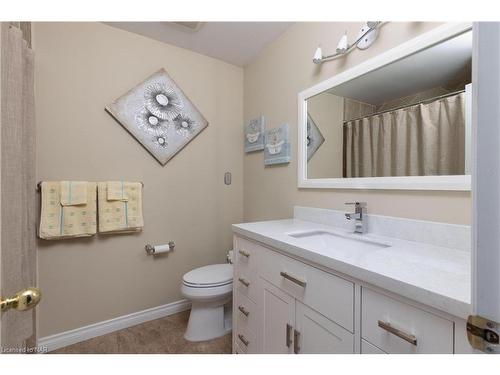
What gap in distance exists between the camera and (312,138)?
1658 mm

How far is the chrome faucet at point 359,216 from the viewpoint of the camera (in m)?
1.26

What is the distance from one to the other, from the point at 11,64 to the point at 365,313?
164 centimetres

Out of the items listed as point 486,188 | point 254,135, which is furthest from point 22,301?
point 254,135

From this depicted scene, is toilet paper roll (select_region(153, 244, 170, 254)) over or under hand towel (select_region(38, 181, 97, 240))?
under

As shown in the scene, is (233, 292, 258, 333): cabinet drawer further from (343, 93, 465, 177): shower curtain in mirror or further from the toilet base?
(343, 93, 465, 177): shower curtain in mirror

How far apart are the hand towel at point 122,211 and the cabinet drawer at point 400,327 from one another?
1.65 m

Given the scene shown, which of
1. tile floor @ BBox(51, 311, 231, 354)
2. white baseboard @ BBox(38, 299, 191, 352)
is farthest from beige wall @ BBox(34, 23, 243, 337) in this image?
tile floor @ BBox(51, 311, 231, 354)

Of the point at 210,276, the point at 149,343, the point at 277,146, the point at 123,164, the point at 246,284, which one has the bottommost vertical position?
the point at 149,343

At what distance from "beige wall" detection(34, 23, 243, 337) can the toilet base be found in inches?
17.6

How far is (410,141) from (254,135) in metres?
1.30

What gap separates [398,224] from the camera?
114 centimetres

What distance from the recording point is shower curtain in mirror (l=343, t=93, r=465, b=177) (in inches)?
39.1

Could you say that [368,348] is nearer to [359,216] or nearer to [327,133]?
[359,216]

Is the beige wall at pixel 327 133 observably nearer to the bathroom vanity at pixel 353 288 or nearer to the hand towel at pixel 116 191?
the bathroom vanity at pixel 353 288
